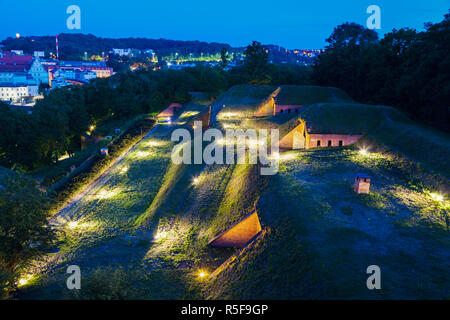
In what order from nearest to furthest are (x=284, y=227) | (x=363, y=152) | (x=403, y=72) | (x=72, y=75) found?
1. (x=284, y=227)
2. (x=363, y=152)
3. (x=403, y=72)
4. (x=72, y=75)

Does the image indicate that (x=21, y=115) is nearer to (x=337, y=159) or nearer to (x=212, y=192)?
(x=212, y=192)

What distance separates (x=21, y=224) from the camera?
11516 millimetres

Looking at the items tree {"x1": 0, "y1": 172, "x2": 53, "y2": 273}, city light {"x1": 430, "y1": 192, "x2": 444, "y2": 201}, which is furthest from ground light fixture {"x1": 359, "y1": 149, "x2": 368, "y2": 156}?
tree {"x1": 0, "y1": 172, "x2": 53, "y2": 273}

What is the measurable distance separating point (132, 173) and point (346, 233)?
1831 centimetres

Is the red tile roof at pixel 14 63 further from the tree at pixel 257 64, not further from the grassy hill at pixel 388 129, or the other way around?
the grassy hill at pixel 388 129

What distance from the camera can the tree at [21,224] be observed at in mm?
11422

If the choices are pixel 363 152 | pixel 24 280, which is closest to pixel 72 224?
pixel 24 280

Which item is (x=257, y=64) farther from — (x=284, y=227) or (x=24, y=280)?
(x=24, y=280)

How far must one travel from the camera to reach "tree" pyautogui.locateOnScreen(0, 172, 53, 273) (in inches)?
450

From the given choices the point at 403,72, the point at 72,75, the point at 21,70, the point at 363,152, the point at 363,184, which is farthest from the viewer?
the point at 72,75

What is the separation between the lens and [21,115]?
106 feet

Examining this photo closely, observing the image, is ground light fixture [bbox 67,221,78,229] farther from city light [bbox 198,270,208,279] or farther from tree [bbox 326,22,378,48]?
tree [bbox 326,22,378,48]

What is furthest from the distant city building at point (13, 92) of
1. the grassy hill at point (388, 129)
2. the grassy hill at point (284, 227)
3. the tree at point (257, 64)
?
the grassy hill at point (388, 129)
